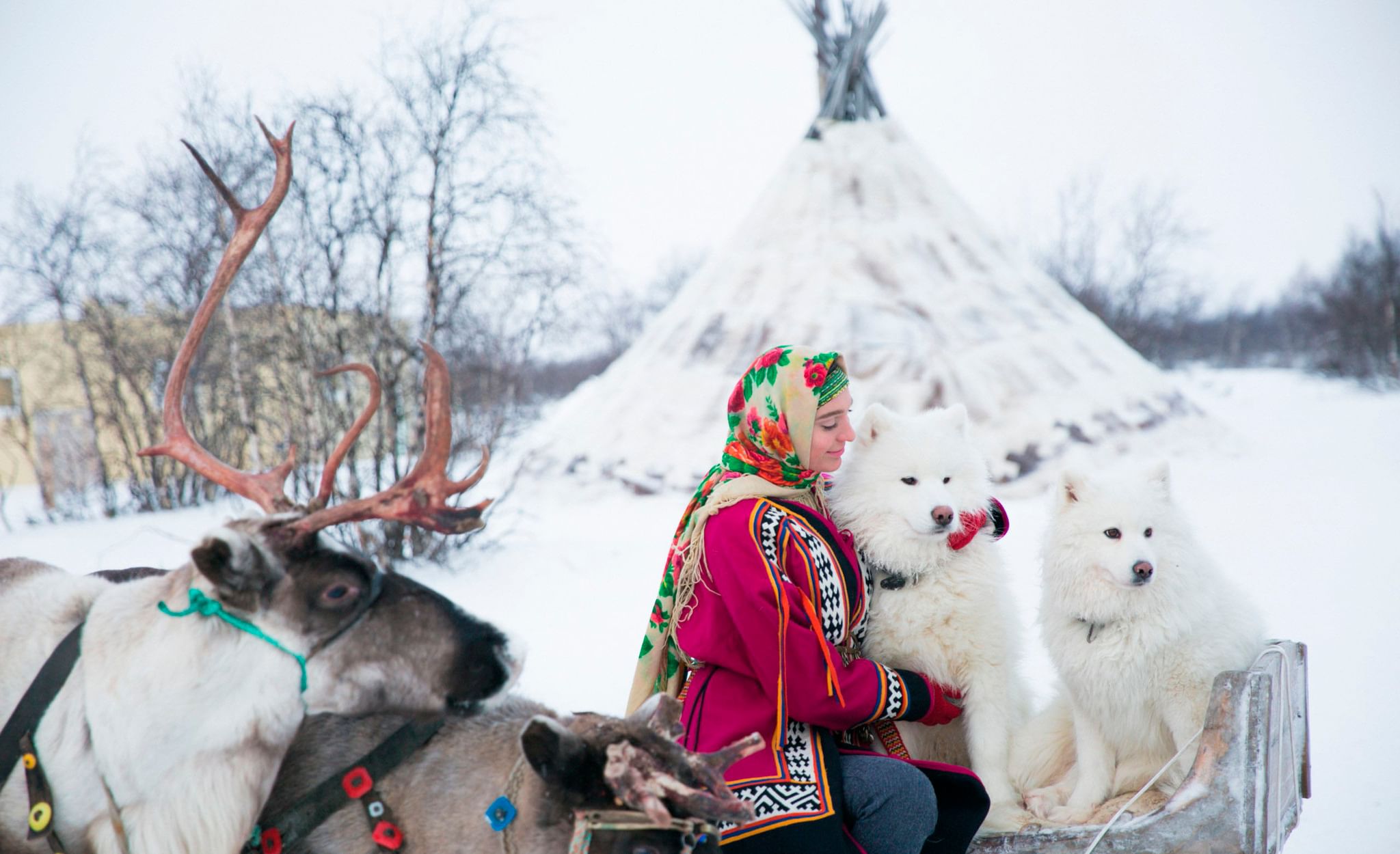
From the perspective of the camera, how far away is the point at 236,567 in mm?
1475

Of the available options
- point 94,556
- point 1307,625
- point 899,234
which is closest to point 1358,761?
point 1307,625

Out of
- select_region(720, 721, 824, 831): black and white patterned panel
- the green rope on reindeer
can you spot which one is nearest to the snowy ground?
the green rope on reindeer

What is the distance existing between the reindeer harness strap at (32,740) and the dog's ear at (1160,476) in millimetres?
2904

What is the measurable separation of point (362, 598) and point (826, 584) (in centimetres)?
120

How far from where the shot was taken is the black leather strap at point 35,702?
1509mm

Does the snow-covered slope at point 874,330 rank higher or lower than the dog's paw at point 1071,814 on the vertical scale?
higher

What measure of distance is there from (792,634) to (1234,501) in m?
9.21

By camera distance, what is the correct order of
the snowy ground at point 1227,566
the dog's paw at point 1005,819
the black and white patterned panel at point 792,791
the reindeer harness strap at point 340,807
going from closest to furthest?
the reindeer harness strap at point 340,807
the black and white patterned panel at point 792,791
the dog's paw at point 1005,819
the snowy ground at point 1227,566

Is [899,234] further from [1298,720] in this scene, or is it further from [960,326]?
[1298,720]

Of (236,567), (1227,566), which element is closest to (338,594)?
(236,567)

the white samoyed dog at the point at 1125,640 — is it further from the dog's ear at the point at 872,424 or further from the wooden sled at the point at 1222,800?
the dog's ear at the point at 872,424

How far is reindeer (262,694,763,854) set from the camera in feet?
4.79

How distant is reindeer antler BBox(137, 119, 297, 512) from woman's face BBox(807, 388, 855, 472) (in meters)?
1.34

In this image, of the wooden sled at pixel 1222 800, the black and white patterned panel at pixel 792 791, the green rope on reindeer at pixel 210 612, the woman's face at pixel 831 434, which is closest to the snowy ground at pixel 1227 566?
the green rope on reindeer at pixel 210 612
